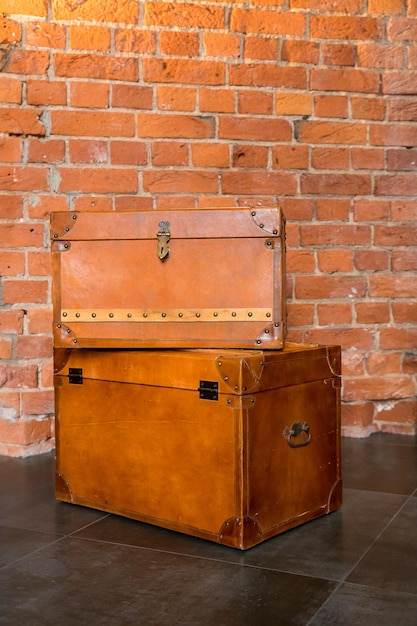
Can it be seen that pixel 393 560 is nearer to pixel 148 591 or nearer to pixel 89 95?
pixel 148 591

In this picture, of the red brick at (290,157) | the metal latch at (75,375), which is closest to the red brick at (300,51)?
the red brick at (290,157)

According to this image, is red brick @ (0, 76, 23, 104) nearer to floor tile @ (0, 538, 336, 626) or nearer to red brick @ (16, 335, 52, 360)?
red brick @ (16, 335, 52, 360)

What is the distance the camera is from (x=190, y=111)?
116 inches

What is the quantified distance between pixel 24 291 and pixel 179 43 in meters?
1.16

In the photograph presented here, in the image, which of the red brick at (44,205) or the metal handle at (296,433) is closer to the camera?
the metal handle at (296,433)

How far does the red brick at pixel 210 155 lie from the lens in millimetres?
2959

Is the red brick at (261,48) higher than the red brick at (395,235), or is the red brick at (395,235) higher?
the red brick at (261,48)

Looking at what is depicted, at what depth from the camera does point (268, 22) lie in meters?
3.00

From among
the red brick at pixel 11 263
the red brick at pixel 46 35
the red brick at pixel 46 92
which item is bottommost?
the red brick at pixel 11 263

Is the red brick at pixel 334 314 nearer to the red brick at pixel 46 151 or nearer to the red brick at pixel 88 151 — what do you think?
the red brick at pixel 88 151

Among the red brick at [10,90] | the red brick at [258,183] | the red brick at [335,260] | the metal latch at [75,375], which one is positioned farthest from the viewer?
the red brick at [335,260]

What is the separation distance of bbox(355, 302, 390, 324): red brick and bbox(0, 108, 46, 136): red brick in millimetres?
1495

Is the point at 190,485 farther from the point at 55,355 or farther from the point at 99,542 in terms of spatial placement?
the point at 55,355

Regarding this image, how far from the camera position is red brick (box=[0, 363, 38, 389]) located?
284 cm
